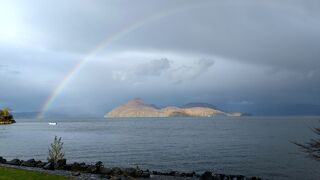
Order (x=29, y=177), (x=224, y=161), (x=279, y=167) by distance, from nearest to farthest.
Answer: (x=29, y=177) < (x=279, y=167) < (x=224, y=161)

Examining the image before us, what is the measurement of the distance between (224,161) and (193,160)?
19.8 ft

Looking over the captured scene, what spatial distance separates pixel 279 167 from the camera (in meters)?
63.0

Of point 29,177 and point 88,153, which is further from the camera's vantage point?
point 88,153

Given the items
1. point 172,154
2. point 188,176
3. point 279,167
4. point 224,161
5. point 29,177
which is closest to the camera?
point 29,177

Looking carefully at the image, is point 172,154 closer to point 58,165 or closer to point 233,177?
point 233,177

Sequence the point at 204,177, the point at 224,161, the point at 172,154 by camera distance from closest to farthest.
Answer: the point at 204,177 → the point at 224,161 → the point at 172,154

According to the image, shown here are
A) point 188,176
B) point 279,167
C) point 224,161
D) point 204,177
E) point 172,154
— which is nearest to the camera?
point 204,177

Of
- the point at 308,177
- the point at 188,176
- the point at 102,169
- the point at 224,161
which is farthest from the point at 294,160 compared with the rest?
the point at 102,169

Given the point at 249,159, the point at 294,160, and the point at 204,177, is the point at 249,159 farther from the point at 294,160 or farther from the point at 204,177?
the point at 204,177

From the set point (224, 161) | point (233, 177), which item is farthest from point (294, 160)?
point (233, 177)

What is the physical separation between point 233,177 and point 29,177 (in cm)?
3003

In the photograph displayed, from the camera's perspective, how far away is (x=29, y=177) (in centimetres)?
3231

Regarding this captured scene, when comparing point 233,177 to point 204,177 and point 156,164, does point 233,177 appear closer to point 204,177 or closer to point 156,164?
point 204,177

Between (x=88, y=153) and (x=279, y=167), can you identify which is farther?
(x=88, y=153)
